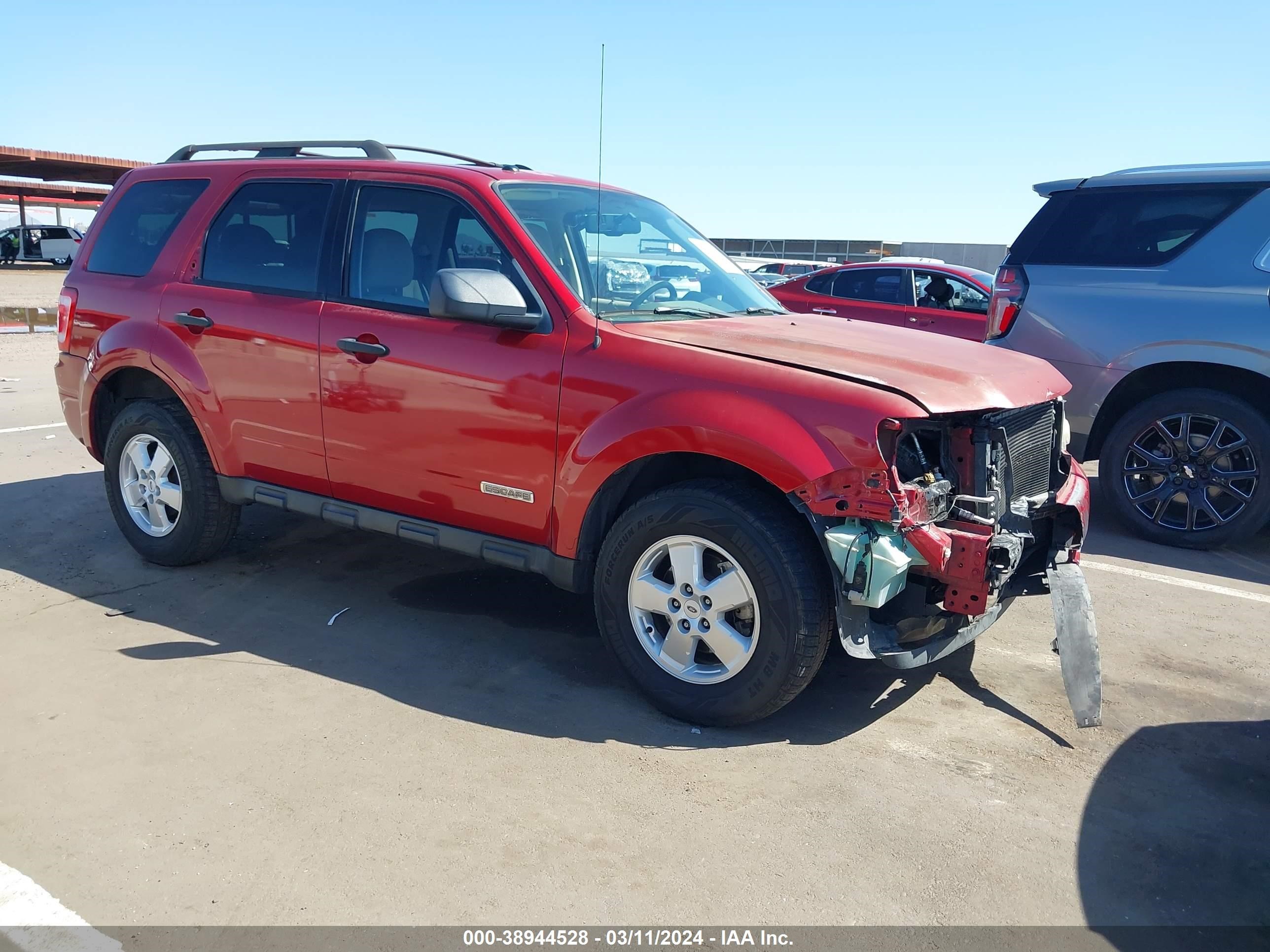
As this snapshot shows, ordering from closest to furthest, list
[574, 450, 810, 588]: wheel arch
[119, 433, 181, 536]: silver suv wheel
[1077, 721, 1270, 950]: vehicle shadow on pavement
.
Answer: [1077, 721, 1270, 950]: vehicle shadow on pavement
[574, 450, 810, 588]: wheel arch
[119, 433, 181, 536]: silver suv wheel

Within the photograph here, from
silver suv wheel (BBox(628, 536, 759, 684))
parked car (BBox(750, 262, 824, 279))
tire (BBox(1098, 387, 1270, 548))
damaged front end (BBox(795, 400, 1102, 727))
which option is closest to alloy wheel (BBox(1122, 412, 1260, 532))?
tire (BBox(1098, 387, 1270, 548))

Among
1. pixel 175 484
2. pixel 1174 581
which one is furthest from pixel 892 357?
pixel 175 484

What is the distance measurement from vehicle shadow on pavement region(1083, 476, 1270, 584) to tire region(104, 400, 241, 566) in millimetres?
4945

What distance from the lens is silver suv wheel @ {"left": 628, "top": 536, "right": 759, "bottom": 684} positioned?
355 centimetres

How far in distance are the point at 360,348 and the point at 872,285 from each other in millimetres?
8465

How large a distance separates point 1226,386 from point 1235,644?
212 centimetres

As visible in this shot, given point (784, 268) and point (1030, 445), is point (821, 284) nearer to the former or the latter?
point (1030, 445)

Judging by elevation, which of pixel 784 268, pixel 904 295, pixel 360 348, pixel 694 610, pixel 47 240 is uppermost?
pixel 47 240

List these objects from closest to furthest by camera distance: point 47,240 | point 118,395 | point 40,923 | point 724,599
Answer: point 40,923
point 724,599
point 118,395
point 47,240

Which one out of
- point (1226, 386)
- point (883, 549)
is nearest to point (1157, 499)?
point (1226, 386)

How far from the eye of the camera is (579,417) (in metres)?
3.80

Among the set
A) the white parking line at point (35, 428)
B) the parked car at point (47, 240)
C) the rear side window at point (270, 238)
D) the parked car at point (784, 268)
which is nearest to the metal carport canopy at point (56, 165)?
the parked car at point (47, 240)

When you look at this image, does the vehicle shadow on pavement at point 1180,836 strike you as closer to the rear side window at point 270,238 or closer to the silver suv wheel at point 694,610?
the silver suv wheel at point 694,610

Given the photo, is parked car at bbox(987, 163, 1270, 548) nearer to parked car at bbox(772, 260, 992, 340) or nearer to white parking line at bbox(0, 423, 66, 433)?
parked car at bbox(772, 260, 992, 340)
